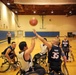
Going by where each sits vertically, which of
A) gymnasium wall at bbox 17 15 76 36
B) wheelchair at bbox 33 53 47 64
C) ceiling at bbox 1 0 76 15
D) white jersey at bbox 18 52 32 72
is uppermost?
ceiling at bbox 1 0 76 15

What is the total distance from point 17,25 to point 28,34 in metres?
3.03

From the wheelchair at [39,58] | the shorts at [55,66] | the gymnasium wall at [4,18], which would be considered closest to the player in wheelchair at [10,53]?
the wheelchair at [39,58]

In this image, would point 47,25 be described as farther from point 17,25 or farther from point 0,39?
point 0,39

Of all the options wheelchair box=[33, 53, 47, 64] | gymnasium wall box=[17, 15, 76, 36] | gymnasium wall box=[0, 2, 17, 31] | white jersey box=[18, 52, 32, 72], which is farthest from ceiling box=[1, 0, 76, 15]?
white jersey box=[18, 52, 32, 72]

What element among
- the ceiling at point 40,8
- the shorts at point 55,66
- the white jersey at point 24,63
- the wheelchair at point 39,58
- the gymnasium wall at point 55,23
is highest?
the ceiling at point 40,8

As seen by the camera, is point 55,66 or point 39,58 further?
point 39,58

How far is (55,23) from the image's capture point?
3669 cm

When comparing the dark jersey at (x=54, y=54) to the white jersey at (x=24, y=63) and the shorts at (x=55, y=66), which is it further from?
the white jersey at (x=24, y=63)

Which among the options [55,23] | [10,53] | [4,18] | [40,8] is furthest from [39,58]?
[55,23]

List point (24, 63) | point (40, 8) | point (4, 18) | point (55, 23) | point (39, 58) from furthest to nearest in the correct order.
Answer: point (55, 23) → point (40, 8) → point (4, 18) → point (39, 58) → point (24, 63)

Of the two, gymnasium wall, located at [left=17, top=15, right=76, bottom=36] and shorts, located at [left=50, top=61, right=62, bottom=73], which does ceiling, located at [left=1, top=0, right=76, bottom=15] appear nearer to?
gymnasium wall, located at [left=17, top=15, right=76, bottom=36]

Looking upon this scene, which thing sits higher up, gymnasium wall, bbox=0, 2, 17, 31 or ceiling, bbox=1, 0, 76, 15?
ceiling, bbox=1, 0, 76, 15

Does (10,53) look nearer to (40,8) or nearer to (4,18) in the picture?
(4,18)

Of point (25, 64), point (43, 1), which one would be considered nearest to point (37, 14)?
point (43, 1)
